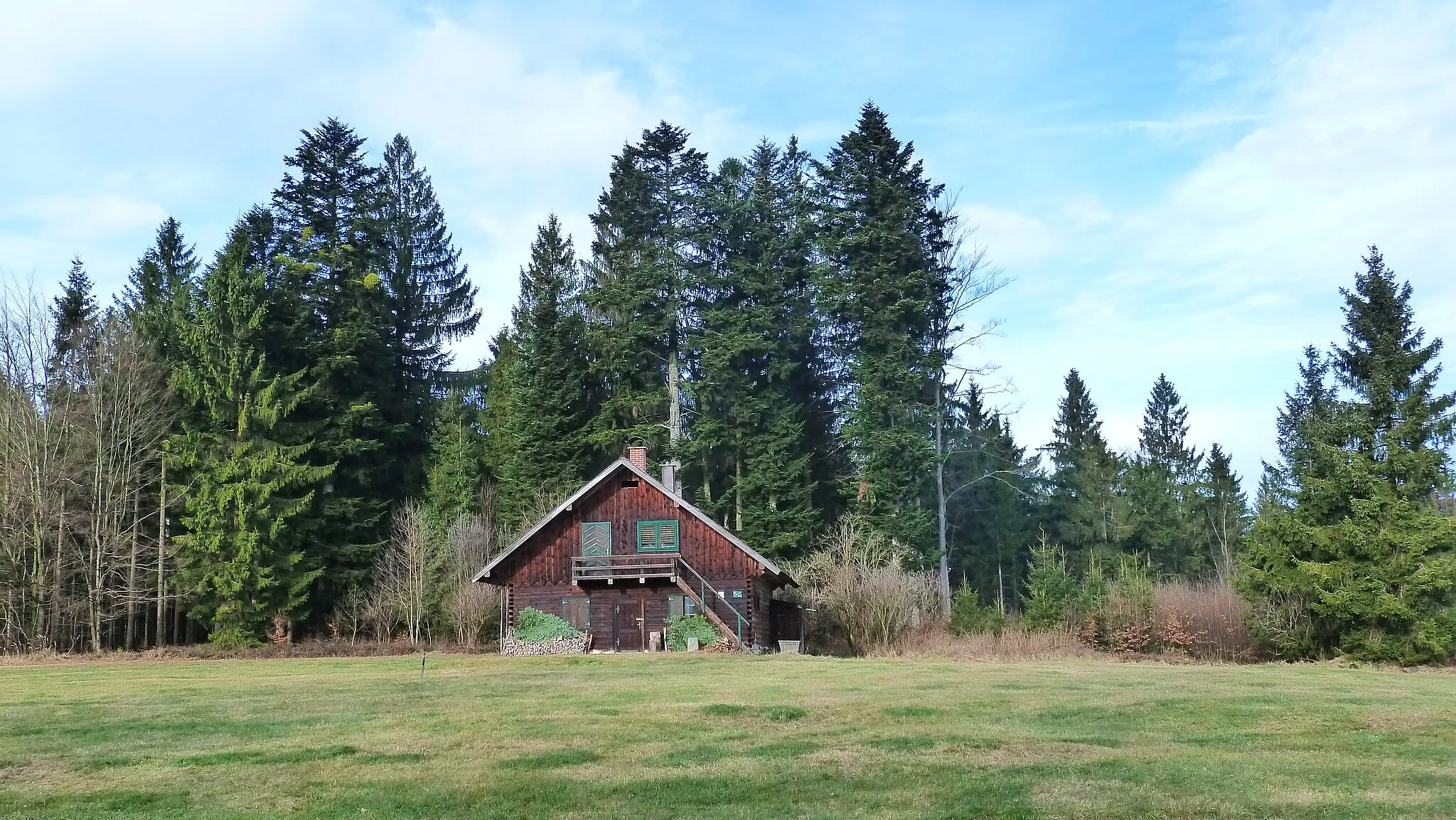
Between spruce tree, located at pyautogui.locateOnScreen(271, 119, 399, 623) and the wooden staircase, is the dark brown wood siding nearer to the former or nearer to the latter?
the wooden staircase

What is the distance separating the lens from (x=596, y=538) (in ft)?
139

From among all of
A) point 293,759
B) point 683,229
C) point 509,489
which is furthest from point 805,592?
point 293,759

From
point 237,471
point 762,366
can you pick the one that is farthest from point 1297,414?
point 237,471

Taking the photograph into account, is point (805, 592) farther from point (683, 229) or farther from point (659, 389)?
point (683, 229)

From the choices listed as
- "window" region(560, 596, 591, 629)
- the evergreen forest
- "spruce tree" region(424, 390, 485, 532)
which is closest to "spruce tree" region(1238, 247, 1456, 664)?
the evergreen forest

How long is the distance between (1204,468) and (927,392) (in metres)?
30.1

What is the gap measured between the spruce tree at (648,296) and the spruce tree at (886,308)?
6.95 meters

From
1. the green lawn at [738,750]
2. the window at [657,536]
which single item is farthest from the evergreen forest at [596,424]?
the green lawn at [738,750]

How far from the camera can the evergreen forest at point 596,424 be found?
37.4 meters

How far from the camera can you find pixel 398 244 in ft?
201

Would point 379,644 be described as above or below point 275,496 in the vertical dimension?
below

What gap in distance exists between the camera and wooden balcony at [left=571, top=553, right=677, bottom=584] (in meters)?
40.7

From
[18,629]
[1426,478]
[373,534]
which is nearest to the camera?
[1426,478]

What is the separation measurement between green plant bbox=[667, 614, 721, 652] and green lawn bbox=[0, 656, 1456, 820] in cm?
1645
